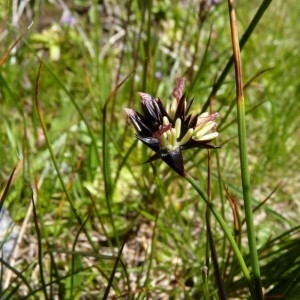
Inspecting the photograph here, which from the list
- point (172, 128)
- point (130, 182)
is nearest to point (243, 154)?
point (172, 128)

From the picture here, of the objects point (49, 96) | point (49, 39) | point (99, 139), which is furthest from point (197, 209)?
point (49, 39)

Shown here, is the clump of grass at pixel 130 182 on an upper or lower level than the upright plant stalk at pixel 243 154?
upper

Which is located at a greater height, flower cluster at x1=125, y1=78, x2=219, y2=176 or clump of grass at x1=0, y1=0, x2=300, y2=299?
clump of grass at x1=0, y1=0, x2=300, y2=299

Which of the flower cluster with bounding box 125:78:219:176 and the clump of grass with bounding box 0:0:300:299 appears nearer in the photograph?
the flower cluster with bounding box 125:78:219:176

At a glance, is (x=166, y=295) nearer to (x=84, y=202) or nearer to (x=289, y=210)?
(x=84, y=202)

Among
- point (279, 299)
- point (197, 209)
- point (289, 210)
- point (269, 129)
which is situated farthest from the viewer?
point (269, 129)

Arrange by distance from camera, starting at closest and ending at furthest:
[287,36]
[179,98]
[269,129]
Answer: [179,98] < [269,129] < [287,36]
